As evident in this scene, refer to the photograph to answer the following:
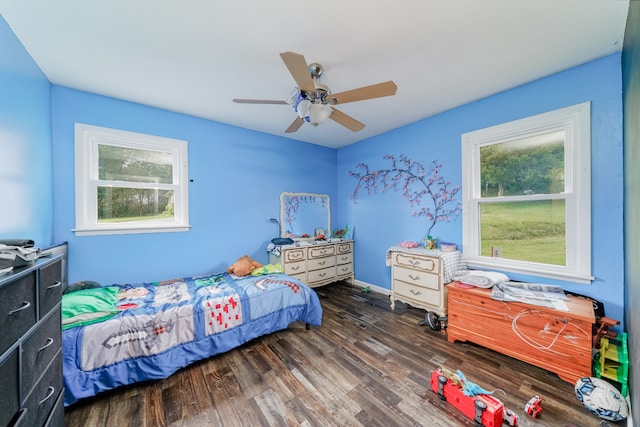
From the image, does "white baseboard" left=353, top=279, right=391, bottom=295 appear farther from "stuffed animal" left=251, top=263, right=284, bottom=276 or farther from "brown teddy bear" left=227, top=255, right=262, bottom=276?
"brown teddy bear" left=227, top=255, right=262, bottom=276

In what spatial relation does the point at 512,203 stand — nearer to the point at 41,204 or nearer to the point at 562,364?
the point at 562,364

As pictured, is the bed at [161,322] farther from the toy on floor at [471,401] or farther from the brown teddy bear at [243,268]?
the toy on floor at [471,401]

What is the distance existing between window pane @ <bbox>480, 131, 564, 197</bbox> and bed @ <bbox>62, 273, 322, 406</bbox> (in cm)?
242

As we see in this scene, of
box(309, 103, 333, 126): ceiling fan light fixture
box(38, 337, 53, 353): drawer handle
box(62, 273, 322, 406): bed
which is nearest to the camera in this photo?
box(38, 337, 53, 353): drawer handle

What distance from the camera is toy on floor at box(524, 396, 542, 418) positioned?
4.63 feet

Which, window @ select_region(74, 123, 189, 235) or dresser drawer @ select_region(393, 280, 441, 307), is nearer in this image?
window @ select_region(74, 123, 189, 235)

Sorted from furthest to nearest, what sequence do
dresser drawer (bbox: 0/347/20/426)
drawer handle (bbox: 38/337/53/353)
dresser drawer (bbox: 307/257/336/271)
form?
dresser drawer (bbox: 307/257/336/271)
drawer handle (bbox: 38/337/53/353)
dresser drawer (bbox: 0/347/20/426)

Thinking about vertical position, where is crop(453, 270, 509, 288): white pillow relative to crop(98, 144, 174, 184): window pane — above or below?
below

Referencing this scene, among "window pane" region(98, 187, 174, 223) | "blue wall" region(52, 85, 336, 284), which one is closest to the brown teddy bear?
"blue wall" region(52, 85, 336, 284)

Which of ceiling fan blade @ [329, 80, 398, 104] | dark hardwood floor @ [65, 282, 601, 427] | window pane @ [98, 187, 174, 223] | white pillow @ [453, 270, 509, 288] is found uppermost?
ceiling fan blade @ [329, 80, 398, 104]

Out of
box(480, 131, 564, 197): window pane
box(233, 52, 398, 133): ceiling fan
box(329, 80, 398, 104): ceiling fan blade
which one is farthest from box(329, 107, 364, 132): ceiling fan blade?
box(480, 131, 564, 197): window pane

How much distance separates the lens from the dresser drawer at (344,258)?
387 cm

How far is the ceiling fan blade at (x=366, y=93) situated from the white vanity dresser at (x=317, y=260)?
7.21ft

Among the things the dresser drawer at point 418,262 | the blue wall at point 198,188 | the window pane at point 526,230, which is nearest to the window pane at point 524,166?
the window pane at point 526,230
